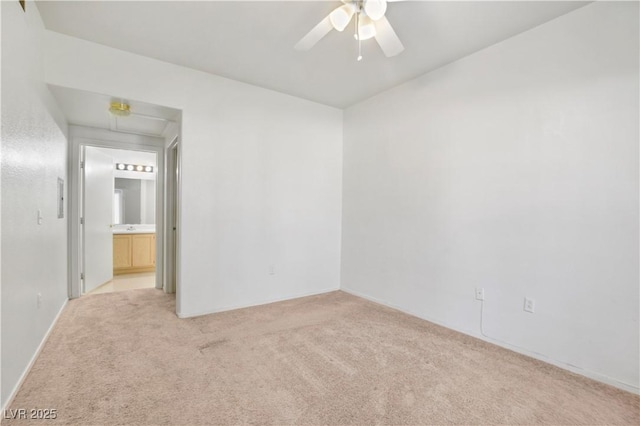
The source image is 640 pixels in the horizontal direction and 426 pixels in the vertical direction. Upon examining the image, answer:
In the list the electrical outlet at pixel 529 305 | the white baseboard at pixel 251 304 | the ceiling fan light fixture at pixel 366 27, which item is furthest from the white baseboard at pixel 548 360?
the ceiling fan light fixture at pixel 366 27

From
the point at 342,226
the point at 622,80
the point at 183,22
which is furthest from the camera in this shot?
the point at 342,226

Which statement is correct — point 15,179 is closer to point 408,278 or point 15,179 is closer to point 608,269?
point 408,278

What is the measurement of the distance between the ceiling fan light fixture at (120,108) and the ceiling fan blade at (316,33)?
204 cm

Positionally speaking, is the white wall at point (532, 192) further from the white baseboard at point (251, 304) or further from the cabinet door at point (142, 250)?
the cabinet door at point (142, 250)

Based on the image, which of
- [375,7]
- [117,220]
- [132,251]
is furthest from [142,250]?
[375,7]

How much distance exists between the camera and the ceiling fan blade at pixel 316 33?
1.99 metres

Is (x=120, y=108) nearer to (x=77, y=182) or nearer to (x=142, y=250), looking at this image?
(x=77, y=182)

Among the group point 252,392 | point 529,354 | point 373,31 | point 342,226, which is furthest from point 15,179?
point 529,354

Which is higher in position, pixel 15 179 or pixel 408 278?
pixel 15 179

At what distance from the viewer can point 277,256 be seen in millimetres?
3832

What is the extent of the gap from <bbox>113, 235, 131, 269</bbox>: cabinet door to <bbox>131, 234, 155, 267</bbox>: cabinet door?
2.8 inches

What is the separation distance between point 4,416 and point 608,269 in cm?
386

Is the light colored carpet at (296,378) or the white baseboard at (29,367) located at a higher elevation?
the white baseboard at (29,367)

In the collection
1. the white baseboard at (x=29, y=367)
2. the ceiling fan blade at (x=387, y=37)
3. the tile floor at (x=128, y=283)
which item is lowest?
the tile floor at (x=128, y=283)
